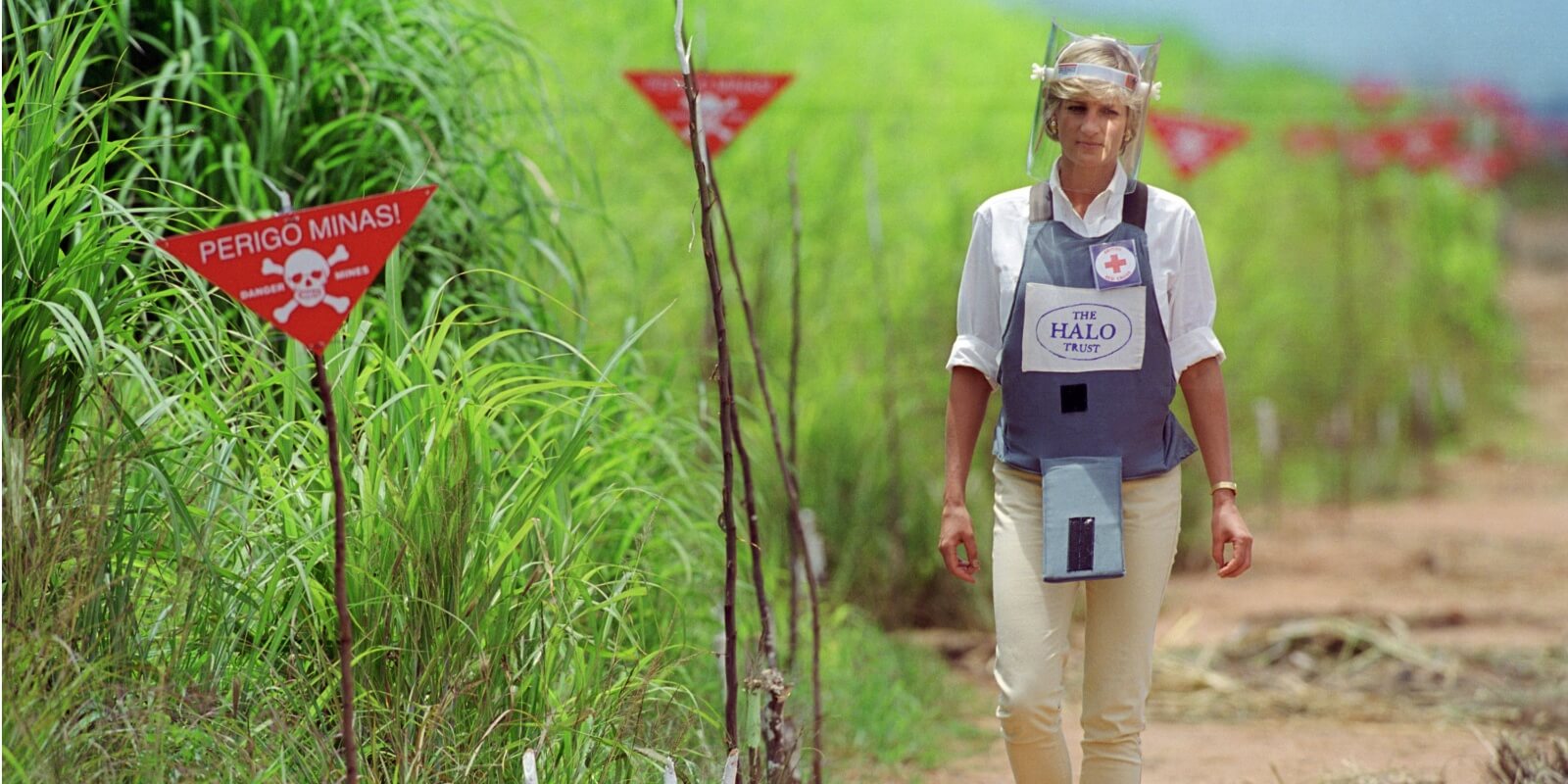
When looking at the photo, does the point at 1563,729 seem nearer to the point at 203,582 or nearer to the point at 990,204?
the point at 990,204

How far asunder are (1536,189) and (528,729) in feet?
67.2

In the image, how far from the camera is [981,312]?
2.77 m

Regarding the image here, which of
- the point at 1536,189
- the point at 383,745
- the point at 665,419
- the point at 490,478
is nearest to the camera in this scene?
the point at 383,745

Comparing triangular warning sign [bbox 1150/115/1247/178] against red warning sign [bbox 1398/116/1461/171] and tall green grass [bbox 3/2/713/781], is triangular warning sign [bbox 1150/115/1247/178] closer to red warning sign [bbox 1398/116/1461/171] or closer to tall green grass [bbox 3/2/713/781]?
red warning sign [bbox 1398/116/1461/171]

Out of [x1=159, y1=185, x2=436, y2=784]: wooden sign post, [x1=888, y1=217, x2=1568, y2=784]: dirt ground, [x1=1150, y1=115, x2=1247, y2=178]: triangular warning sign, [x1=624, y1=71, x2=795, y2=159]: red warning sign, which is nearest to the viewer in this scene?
[x1=159, y1=185, x2=436, y2=784]: wooden sign post

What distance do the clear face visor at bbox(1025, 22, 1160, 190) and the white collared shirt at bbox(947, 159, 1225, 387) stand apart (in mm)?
44

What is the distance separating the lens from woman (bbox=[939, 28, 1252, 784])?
2648mm

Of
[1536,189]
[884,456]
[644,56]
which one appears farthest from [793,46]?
[1536,189]

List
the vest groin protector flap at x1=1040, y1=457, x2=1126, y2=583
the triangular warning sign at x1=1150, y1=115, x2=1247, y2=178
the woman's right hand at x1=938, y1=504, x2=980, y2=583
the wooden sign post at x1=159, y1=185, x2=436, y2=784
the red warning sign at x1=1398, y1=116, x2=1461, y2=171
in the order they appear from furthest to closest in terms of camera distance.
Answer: the red warning sign at x1=1398, y1=116, x2=1461, y2=171 < the triangular warning sign at x1=1150, y1=115, x2=1247, y2=178 < the woman's right hand at x1=938, y1=504, x2=980, y2=583 < the vest groin protector flap at x1=1040, y1=457, x2=1126, y2=583 < the wooden sign post at x1=159, y1=185, x2=436, y2=784

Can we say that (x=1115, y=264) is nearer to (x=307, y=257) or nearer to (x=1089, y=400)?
(x=1089, y=400)

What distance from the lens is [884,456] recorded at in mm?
5707

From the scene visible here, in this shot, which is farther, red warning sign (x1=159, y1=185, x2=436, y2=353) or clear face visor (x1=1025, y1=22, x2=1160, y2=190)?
clear face visor (x1=1025, y1=22, x2=1160, y2=190)

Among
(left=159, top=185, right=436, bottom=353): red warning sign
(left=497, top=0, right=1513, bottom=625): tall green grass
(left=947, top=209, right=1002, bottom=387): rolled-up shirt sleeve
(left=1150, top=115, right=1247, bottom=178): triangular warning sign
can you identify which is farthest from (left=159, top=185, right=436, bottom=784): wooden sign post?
(left=1150, top=115, right=1247, bottom=178): triangular warning sign

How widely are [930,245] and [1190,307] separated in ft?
16.3
